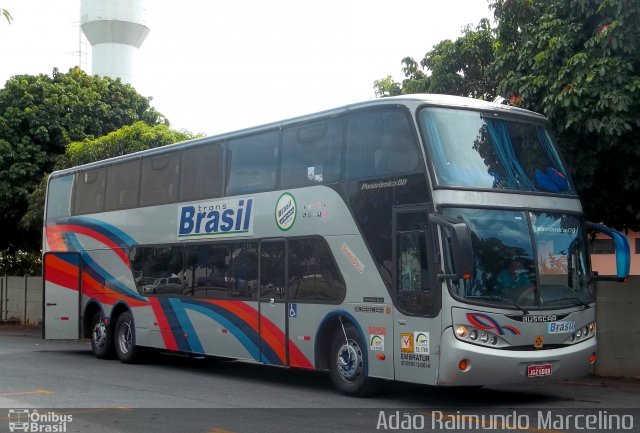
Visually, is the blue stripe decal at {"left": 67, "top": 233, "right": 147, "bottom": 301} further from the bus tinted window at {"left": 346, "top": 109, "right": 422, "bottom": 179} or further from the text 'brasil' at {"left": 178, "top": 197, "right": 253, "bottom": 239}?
the bus tinted window at {"left": 346, "top": 109, "right": 422, "bottom": 179}

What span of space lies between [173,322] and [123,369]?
1405 mm

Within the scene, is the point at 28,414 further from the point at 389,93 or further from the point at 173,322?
the point at 389,93

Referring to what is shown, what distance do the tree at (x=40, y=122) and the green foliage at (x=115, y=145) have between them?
1.69 metres

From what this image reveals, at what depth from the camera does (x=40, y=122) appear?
99.5 ft

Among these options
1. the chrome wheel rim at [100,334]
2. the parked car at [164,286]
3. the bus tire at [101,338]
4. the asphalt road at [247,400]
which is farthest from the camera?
the chrome wheel rim at [100,334]

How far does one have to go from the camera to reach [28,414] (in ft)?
35.0

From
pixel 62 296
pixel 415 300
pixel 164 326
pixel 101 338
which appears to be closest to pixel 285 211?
pixel 415 300

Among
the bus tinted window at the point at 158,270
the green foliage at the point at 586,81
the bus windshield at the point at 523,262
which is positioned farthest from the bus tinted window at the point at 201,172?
the bus windshield at the point at 523,262

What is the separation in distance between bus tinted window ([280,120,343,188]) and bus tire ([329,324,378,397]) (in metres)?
2.25

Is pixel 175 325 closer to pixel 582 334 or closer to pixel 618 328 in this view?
pixel 582 334

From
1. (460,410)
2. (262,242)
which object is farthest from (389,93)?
(460,410)

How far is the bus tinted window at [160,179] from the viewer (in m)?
16.6

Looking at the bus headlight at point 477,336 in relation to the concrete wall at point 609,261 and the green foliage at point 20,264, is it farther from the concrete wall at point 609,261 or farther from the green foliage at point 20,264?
the green foliage at point 20,264

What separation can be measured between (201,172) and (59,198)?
247 inches
